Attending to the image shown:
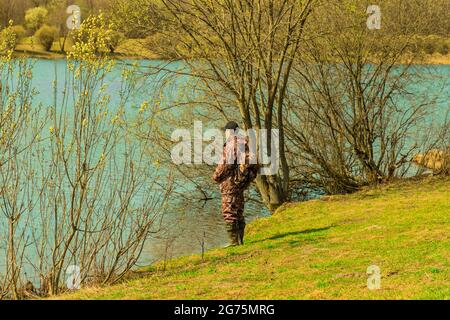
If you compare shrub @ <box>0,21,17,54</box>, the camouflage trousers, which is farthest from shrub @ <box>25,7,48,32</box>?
the camouflage trousers

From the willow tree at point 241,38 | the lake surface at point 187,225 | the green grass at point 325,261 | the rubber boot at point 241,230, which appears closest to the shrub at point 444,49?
the lake surface at point 187,225

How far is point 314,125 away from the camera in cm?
2056

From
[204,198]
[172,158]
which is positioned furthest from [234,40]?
[204,198]

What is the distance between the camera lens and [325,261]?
10.5m

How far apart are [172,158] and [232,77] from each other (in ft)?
13.7

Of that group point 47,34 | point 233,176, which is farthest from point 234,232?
point 47,34

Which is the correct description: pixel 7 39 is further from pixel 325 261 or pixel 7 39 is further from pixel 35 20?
pixel 325 261

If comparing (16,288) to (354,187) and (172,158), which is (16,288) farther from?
(354,187)

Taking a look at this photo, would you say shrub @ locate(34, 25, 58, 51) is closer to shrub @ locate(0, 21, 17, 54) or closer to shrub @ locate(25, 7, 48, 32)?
shrub @ locate(25, 7, 48, 32)

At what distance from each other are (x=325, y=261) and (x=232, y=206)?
99.5 inches

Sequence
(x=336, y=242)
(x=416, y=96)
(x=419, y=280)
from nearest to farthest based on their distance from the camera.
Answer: (x=419, y=280) < (x=336, y=242) < (x=416, y=96)

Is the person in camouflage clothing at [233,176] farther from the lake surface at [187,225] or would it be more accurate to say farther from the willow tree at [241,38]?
the willow tree at [241,38]

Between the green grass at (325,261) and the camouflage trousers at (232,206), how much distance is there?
0.54 m

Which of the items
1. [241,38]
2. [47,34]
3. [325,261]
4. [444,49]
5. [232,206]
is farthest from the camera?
[47,34]
